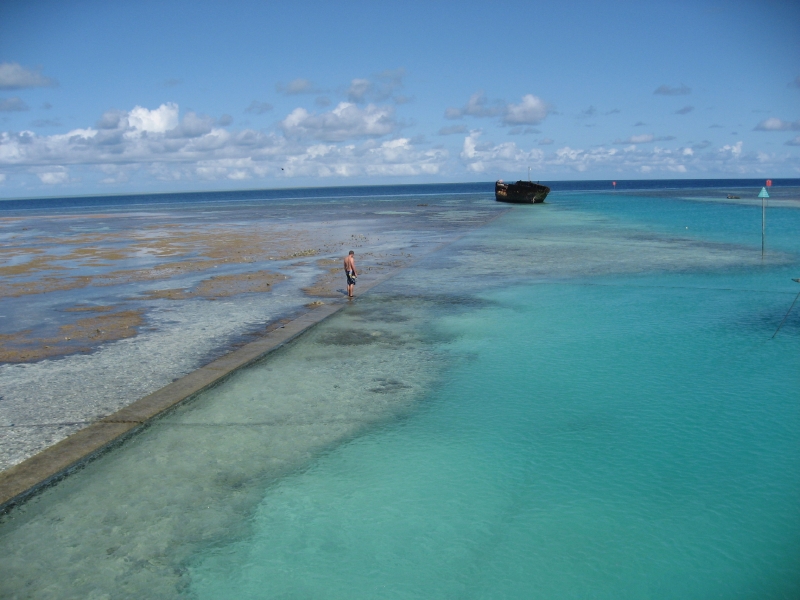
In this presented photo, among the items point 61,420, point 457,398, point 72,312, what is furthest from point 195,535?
point 72,312

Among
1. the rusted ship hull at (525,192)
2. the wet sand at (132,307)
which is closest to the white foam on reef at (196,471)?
the wet sand at (132,307)

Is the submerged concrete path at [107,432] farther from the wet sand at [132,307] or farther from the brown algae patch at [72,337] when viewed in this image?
the brown algae patch at [72,337]

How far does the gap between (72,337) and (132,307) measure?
310cm

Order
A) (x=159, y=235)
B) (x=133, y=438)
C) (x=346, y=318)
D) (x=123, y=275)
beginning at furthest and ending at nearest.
→ (x=159, y=235) → (x=123, y=275) → (x=346, y=318) → (x=133, y=438)

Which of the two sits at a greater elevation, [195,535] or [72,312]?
[72,312]

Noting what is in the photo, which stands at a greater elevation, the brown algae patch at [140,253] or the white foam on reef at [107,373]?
the brown algae patch at [140,253]

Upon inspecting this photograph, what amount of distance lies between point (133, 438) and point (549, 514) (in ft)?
17.8

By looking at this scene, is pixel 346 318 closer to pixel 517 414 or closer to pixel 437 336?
pixel 437 336

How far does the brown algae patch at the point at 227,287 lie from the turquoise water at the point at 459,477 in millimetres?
5483

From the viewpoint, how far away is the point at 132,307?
54.3 feet

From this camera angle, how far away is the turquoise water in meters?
5.95

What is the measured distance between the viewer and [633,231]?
37594mm

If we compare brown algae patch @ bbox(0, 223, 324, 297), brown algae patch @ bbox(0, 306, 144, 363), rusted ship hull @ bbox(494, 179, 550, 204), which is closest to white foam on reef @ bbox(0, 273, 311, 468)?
brown algae patch @ bbox(0, 306, 144, 363)

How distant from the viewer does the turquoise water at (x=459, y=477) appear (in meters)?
5.95
